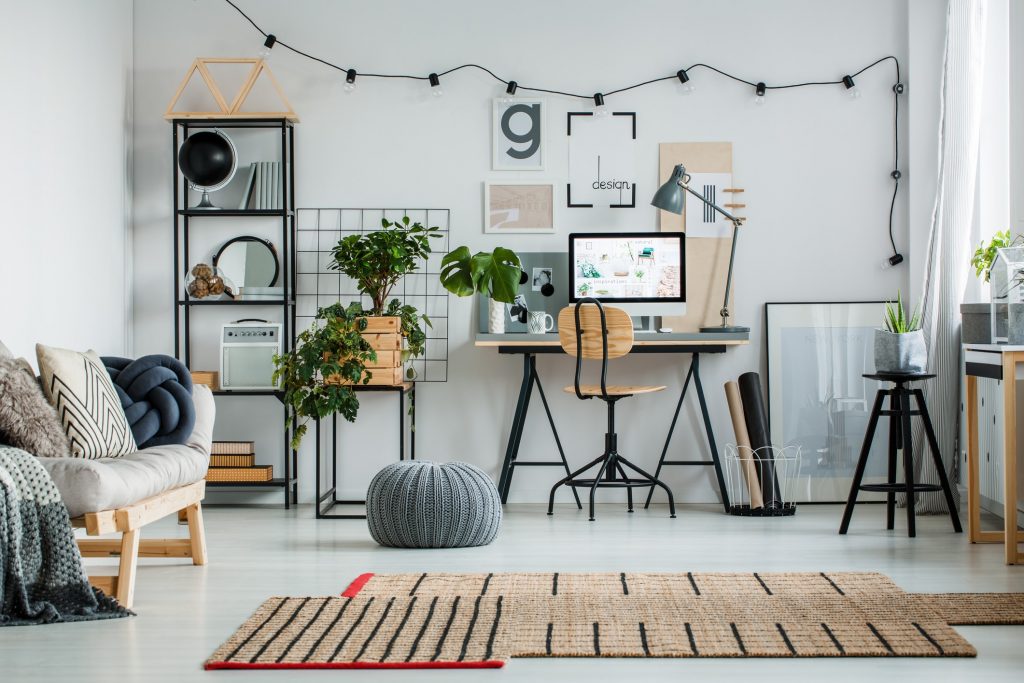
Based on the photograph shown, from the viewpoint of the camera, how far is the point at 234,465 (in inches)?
181

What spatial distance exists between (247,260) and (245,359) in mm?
518

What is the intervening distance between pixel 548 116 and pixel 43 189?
7.22ft

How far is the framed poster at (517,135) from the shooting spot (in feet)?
15.9

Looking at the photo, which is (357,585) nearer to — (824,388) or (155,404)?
(155,404)

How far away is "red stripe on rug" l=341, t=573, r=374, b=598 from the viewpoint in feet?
9.37

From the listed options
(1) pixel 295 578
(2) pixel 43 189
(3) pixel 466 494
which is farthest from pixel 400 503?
(2) pixel 43 189

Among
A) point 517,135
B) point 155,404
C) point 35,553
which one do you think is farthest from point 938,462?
point 35,553

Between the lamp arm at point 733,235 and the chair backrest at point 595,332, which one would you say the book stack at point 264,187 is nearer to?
the chair backrest at point 595,332

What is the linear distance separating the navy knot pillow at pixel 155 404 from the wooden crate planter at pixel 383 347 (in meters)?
1.08

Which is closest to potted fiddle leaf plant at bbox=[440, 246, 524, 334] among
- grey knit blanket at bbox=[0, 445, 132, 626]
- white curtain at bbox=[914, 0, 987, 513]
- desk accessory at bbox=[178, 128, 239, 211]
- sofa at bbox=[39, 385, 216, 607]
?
desk accessory at bbox=[178, 128, 239, 211]

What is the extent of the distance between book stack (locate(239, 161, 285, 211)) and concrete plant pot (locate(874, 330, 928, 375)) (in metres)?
2.68

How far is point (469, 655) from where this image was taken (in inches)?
89.1

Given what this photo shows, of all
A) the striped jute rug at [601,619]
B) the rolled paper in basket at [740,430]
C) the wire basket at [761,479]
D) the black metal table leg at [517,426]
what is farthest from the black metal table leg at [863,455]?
the black metal table leg at [517,426]

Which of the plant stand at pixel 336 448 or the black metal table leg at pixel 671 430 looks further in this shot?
the black metal table leg at pixel 671 430
